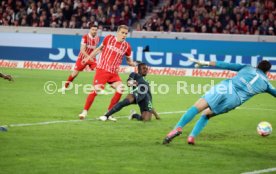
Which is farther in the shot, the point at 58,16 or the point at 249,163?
the point at 58,16

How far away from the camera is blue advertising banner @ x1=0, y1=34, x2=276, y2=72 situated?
29.4 m

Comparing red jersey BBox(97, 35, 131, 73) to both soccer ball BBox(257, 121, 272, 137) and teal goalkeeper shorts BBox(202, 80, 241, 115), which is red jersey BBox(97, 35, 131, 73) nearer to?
soccer ball BBox(257, 121, 272, 137)

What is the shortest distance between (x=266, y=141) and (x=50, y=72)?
1926 centimetres

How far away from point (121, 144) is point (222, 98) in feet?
6.34

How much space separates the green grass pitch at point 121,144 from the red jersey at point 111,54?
4.16 ft

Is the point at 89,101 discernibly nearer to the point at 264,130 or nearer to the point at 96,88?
the point at 96,88

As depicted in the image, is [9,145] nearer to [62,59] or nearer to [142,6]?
[62,59]

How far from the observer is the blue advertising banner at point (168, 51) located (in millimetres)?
29422

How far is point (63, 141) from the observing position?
430 inches

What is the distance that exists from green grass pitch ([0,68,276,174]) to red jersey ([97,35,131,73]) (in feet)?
4.16

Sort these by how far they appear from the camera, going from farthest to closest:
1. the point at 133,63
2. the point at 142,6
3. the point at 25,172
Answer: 1. the point at 142,6
2. the point at 133,63
3. the point at 25,172

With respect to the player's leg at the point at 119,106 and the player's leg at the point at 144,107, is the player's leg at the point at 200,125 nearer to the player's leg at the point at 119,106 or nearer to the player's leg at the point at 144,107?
the player's leg at the point at 119,106

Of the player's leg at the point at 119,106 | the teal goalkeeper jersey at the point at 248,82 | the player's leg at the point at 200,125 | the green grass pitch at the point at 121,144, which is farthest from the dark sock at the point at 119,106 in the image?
the teal goalkeeper jersey at the point at 248,82

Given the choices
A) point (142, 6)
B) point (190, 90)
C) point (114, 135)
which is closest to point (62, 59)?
point (142, 6)
